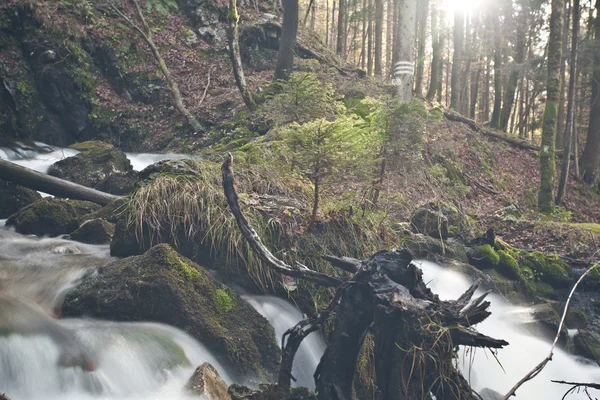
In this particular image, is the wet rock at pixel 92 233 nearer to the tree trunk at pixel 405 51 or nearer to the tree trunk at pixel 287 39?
the tree trunk at pixel 405 51

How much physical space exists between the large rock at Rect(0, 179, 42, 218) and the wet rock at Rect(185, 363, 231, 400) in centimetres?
604

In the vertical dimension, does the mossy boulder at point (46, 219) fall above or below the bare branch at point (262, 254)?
below

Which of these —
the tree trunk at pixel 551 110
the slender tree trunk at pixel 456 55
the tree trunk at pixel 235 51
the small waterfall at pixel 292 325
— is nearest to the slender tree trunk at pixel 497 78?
the slender tree trunk at pixel 456 55

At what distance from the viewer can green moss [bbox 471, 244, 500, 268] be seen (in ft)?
28.5

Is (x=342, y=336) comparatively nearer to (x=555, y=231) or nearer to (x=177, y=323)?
(x=177, y=323)

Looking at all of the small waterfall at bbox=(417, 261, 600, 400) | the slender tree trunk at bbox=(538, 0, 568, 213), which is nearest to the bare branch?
the small waterfall at bbox=(417, 261, 600, 400)

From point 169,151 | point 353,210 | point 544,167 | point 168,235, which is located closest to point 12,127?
point 169,151

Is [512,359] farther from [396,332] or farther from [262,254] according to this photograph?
[262,254]

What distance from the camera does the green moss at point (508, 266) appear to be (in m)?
8.59

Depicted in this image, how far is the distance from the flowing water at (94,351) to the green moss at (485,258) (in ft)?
7.30

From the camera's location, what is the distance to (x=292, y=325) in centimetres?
520

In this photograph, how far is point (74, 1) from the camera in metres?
16.9

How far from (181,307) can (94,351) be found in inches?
34.2

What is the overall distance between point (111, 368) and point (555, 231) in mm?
9597
